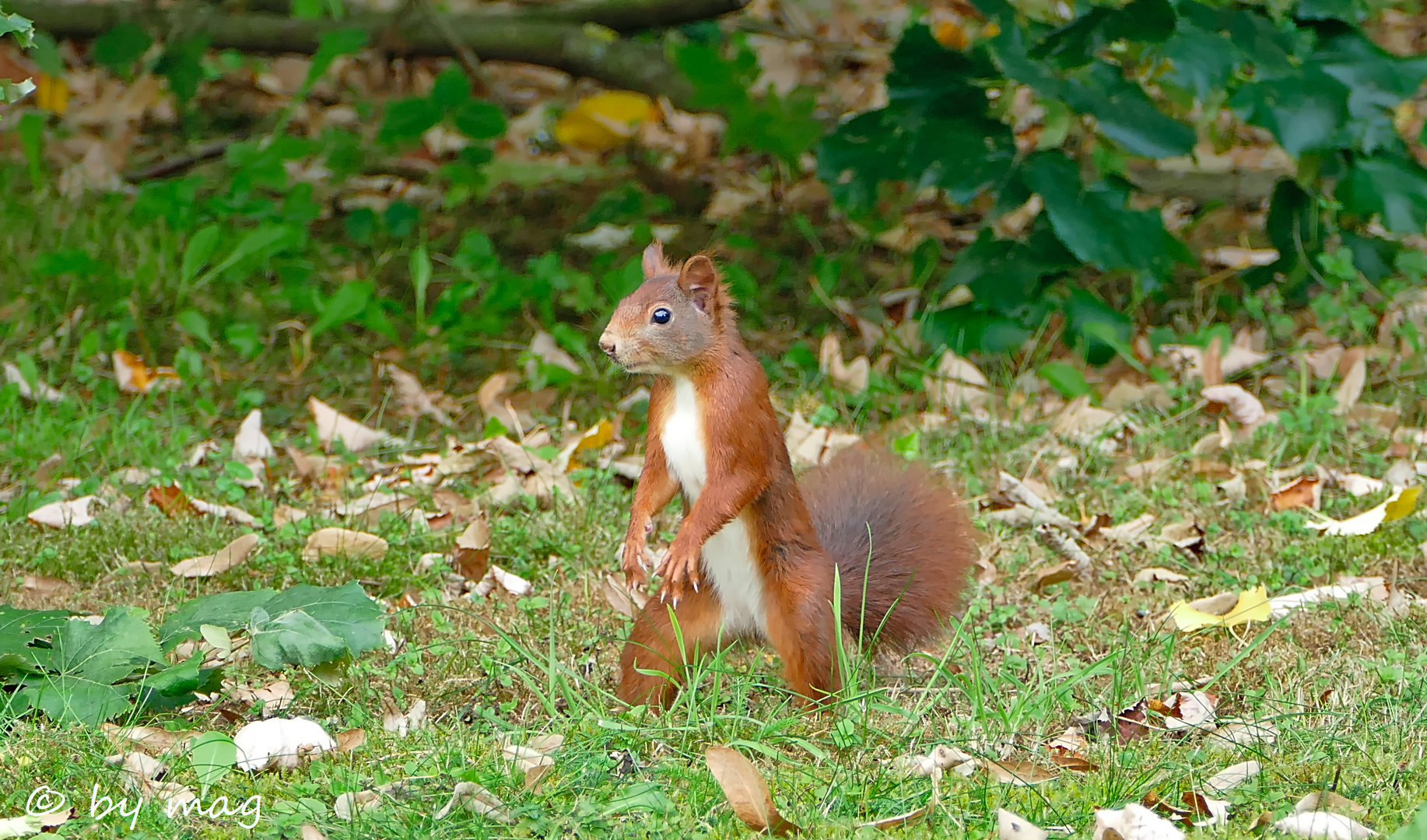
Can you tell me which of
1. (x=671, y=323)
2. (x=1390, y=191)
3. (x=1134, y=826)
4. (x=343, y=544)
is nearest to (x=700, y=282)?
(x=671, y=323)

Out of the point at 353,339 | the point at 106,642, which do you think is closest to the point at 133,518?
the point at 106,642

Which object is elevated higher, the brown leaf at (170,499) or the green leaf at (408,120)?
the green leaf at (408,120)

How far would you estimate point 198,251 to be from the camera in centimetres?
414

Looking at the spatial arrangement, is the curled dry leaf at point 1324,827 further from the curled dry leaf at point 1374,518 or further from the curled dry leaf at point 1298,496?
the curled dry leaf at point 1298,496

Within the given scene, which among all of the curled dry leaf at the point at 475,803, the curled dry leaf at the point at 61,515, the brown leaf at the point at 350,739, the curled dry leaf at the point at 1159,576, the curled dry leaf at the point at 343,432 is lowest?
the curled dry leaf at the point at 1159,576

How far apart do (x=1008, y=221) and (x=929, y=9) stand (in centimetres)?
181

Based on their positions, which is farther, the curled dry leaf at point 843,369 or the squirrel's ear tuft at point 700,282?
the curled dry leaf at point 843,369

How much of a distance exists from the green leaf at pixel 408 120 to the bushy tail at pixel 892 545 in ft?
7.67

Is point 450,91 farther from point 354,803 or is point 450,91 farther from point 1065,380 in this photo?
point 354,803

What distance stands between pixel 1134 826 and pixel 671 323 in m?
0.94

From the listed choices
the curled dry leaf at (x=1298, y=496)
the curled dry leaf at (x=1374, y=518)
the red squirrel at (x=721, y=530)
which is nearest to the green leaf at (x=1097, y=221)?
the curled dry leaf at (x=1298, y=496)

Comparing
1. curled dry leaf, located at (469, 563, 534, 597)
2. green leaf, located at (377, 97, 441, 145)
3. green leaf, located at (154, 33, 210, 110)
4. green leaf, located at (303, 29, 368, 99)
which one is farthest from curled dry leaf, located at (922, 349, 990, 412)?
green leaf, located at (154, 33, 210, 110)

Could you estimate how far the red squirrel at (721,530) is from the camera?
7.07ft
